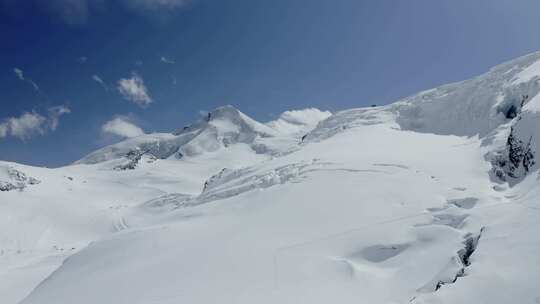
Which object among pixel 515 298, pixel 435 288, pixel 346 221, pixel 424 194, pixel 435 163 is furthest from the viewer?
pixel 435 163

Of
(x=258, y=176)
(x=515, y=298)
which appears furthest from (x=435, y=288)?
(x=258, y=176)

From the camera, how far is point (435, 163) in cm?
3288

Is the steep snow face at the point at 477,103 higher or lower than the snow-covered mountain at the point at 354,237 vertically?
higher

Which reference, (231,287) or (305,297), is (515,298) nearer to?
(305,297)

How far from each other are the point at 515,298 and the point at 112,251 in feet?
73.5

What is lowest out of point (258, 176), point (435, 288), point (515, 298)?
point (515, 298)

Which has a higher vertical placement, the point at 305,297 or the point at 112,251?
the point at 112,251

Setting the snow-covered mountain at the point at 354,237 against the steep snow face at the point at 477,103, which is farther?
the steep snow face at the point at 477,103

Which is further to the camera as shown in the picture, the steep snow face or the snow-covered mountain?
the steep snow face

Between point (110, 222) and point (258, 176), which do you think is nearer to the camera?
point (258, 176)

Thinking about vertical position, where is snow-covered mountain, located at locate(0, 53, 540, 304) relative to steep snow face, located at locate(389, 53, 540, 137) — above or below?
below

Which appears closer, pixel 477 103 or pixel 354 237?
pixel 354 237

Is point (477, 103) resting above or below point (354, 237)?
above

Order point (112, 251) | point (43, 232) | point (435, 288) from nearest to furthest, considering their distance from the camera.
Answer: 1. point (435, 288)
2. point (112, 251)
3. point (43, 232)
